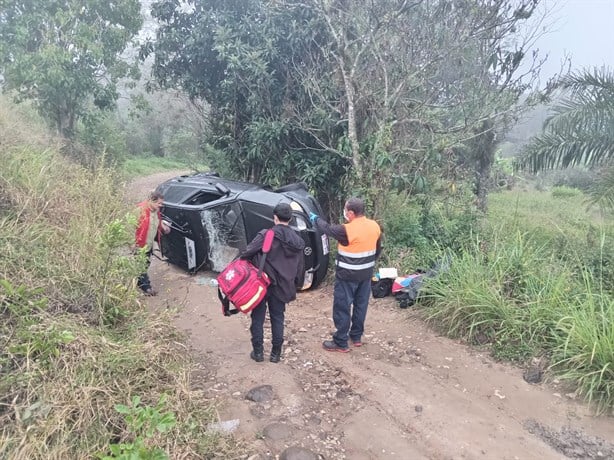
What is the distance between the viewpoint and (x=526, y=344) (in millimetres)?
4910

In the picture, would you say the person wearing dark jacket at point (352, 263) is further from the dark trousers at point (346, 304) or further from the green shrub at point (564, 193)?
the green shrub at point (564, 193)

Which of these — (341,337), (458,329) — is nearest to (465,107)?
(458,329)

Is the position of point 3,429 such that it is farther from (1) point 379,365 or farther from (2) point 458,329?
(2) point 458,329

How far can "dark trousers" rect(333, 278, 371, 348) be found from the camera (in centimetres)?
494

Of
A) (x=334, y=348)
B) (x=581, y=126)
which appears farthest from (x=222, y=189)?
(x=581, y=126)

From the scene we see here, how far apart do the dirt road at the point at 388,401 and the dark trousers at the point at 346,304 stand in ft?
0.70

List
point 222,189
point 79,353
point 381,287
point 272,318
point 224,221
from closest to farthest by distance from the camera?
point 79,353 < point 272,318 < point 381,287 < point 224,221 < point 222,189

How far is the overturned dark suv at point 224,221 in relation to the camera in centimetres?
665

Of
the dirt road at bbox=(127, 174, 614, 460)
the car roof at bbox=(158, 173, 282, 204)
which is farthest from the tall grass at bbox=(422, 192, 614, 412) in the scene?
the car roof at bbox=(158, 173, 282, 204)

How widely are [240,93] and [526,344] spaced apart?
663 cm

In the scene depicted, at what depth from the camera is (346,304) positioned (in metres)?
4.95

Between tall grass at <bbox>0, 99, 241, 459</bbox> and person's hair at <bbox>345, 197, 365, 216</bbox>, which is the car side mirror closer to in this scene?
tall grass at <bbox>0, 99, 241, 459</bbox>

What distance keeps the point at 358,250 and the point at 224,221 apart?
2.78 meters

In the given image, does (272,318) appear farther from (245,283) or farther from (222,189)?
(222,189)
